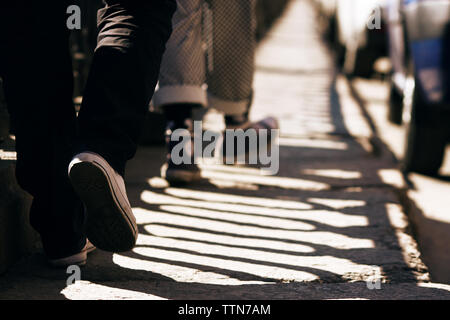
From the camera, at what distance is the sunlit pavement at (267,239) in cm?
195

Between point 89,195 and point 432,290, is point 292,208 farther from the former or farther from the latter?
point 89,195

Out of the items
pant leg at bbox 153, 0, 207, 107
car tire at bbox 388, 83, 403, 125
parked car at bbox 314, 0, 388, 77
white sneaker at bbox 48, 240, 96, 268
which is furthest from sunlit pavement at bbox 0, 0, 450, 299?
parked car at bbox 314, 0, 388, 77

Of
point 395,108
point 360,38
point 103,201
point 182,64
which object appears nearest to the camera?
point 103,201

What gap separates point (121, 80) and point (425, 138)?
6.83ft

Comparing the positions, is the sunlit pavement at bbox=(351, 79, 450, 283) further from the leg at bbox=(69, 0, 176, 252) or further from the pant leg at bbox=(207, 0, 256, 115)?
the leg at bbox=(69, 0, 176, 252)

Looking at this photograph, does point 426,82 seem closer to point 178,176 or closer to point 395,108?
point 178,176

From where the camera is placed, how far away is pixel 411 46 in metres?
3.47

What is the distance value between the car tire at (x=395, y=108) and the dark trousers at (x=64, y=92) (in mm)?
3476

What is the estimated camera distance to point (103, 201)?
1.75m

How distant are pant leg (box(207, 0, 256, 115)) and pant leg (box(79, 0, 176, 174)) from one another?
1424 mm

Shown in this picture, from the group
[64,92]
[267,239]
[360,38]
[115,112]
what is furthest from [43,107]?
[360,38]

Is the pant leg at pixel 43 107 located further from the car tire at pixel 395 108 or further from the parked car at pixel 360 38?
the parked car at pixel 360 38

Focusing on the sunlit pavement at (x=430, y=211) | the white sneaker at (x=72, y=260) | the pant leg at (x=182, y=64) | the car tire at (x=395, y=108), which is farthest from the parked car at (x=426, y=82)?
the white sneaker at (x=72, y=260)

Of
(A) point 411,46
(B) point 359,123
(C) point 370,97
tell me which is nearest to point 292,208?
(A) point 411,46
